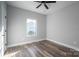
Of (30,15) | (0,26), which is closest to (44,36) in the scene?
(30,15)

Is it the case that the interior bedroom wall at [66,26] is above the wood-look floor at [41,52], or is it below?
above

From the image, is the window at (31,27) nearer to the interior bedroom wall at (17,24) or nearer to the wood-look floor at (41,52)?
the interior bedroom wall at (17,24)

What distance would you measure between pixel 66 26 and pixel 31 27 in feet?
8.49

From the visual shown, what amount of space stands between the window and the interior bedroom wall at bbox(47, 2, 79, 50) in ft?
4.61

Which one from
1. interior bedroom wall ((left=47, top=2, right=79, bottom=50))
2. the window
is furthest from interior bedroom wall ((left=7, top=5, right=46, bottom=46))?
interior bedroom wall ((left=47, top=2, right=79, bottom=50))

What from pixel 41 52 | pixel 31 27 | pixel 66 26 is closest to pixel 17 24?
pixel 31 27

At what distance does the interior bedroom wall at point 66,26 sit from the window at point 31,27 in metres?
1.41

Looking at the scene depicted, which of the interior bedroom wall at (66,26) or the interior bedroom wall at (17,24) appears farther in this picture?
the interior bedroom wall at (17,24)

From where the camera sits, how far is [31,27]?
4.92 metres

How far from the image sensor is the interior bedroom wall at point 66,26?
337 cm

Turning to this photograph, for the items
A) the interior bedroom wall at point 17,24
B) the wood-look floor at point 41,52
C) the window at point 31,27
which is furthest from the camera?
the window at point 31,27

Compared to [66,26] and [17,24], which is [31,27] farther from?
[66,26]

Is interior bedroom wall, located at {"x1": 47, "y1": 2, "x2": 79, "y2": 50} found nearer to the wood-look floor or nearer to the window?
the wood-look floor

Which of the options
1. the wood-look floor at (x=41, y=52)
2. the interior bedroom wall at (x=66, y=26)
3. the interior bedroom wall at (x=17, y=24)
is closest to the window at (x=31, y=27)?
the interior bedroom wall at (x=17, y=24)
